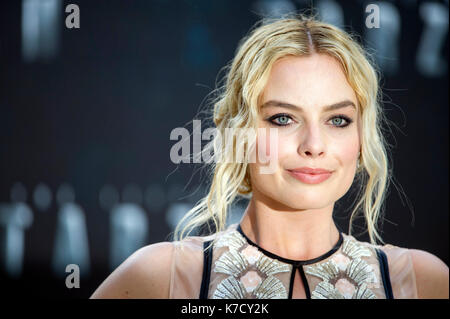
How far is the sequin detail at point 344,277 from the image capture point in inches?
67.4

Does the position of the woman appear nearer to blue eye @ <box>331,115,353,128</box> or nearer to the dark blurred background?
blue eye @ <box>331,115,353,128</box>

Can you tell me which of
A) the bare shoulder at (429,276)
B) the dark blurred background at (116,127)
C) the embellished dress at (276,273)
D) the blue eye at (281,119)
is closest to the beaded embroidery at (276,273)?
the embellished dress at (276,273)

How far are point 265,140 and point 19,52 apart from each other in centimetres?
205

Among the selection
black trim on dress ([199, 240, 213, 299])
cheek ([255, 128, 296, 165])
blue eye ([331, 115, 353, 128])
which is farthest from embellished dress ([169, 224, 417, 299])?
blue eye ([331, 115, 353, 128])

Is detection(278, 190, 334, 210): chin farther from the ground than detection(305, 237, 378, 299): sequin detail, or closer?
farther from the ground

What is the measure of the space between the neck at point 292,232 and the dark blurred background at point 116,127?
4.30 ft

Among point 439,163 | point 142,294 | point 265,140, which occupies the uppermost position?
point 265,140

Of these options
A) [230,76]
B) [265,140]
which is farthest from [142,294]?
[230,76]

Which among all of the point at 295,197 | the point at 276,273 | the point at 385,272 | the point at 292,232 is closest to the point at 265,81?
the point at 295,197

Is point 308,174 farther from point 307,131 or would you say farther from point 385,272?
point 385,272

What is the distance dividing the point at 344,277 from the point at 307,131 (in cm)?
44

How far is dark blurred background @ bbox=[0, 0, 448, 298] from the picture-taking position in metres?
3.07

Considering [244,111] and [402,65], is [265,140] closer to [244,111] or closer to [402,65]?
[244,111]

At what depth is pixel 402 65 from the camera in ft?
9.95
